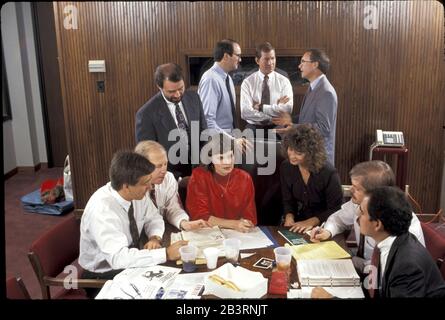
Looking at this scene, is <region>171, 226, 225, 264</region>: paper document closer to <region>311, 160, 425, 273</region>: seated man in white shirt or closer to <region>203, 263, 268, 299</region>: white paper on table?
<region>203, 263, 268, 299</region>: white paper on table

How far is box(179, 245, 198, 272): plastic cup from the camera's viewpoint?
183 centimetres

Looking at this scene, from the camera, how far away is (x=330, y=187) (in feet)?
8.25

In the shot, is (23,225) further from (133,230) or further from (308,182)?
(308,182)

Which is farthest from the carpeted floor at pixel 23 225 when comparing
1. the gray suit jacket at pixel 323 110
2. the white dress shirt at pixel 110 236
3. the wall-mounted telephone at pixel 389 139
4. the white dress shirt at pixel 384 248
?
the wall-mounted telephone at pixel 389 139

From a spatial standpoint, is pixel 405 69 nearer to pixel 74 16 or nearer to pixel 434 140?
pixel 434 140

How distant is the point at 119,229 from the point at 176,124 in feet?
4.05

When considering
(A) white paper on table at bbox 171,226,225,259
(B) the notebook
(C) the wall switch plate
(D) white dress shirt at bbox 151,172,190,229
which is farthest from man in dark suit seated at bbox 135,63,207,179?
(B) the notebook

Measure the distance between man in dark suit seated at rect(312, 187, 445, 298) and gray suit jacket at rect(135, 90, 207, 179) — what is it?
160 cm

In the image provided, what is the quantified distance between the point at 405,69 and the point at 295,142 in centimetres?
133

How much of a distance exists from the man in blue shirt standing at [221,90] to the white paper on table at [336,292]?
1.68m

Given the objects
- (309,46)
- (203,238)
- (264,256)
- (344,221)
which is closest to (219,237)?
(203,238)

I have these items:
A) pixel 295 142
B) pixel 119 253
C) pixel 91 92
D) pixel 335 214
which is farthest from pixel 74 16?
pixel 335 214

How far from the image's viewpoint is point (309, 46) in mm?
3361

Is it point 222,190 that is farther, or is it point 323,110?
point 323,110
